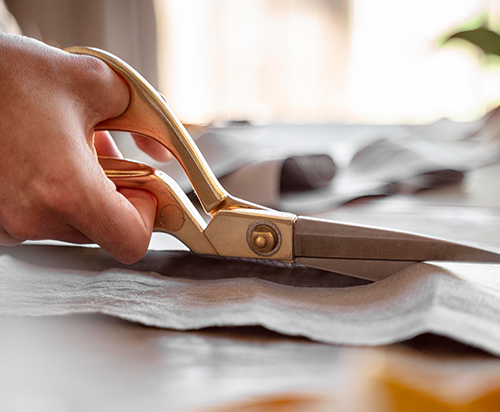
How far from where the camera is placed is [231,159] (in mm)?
601

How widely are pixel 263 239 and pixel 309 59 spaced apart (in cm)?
352

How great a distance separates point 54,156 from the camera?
26 centimetres

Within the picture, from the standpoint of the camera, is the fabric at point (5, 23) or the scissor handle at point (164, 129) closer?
the scissor handle at point (164, 129)

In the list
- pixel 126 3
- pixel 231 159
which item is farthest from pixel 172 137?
pixel 126 3

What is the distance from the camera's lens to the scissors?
27 centimetres

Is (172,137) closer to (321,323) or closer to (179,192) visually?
(179,192)

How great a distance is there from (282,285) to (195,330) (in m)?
0.07

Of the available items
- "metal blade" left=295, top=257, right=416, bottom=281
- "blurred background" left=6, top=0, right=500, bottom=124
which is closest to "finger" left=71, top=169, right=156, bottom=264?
"metal blade" left=295, top=257, right=416, bottom=281

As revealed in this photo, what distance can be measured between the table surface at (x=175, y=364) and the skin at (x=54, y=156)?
6cm

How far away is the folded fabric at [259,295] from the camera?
21 centimetres

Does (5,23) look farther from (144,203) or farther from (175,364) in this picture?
(175,364)

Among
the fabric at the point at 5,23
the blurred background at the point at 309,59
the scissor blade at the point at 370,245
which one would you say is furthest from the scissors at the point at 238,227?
the blurred background at the point at 309,59

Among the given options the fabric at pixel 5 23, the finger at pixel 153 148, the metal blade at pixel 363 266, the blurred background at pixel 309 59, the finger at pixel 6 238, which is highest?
the blurred background at pixel 309 59

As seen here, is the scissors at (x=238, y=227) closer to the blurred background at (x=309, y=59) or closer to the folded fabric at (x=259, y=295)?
the folded fabric at (x=259, y=295)
